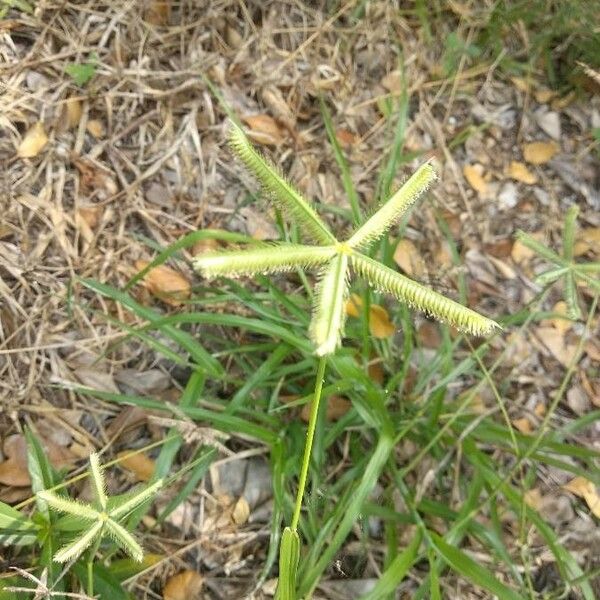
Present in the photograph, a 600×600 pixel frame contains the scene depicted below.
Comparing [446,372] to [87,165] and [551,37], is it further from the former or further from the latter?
[551,37]

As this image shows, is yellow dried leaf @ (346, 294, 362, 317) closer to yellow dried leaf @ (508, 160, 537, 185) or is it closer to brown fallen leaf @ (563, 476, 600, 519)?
brown fallen leaf @ (563, 476, 600, 519)

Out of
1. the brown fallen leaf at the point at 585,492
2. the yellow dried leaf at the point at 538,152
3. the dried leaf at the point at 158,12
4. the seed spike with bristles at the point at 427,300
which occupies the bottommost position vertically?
the brown fallen leaf at the point at 585,492

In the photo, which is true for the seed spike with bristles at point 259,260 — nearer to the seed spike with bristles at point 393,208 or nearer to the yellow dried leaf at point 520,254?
the seed spike with bristles at point 393,208

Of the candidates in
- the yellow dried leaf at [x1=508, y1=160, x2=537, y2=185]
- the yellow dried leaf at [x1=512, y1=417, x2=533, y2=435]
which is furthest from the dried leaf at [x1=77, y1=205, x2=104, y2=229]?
the yellow dried leaf at [x1=508, y1=160, x2=537, y2=185]

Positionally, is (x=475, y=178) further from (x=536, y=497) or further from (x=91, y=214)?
(x=91, y=214)

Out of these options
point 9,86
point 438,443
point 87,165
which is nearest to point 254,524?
point 438,443

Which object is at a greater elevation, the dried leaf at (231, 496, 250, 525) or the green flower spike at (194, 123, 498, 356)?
the green flower spike at (194, 123, 498, 356)

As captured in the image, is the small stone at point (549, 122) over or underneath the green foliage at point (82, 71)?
underneath

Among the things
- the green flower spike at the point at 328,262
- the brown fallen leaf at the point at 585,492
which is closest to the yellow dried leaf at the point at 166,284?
the green flower spike at the point at 328,262
